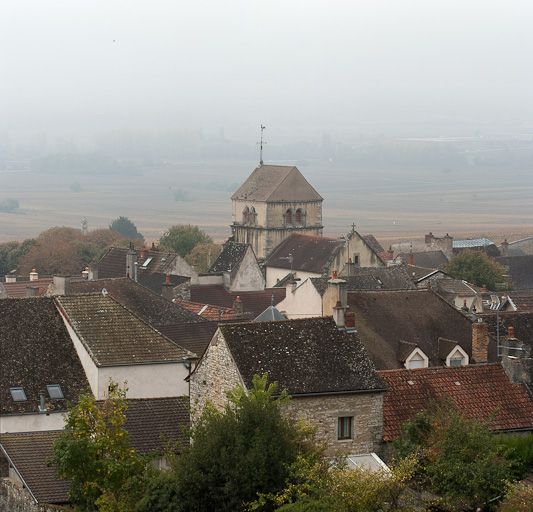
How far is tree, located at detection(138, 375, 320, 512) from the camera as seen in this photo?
3025 centimetres

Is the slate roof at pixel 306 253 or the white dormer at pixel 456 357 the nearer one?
the white dormer at pixel 456 357

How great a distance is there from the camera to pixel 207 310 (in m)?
64.8

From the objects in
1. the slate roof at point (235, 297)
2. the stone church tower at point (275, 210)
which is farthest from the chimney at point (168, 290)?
the stone church tower at point (275, 210)

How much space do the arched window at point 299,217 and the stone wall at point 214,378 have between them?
82.1 m

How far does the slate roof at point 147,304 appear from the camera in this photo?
176 ft

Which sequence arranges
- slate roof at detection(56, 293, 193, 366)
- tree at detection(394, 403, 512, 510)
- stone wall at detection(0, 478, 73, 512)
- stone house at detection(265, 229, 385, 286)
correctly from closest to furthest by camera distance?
tree at detection(394, 403, 512, 510), stone wall at detection(0, 478, 73, 512), slate roof at detection(56, 293, 193, 366), stone house at detection(265, 229, 385, 286)

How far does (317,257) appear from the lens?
95.4 m

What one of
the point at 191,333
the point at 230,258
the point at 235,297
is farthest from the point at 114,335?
the point at 230,258

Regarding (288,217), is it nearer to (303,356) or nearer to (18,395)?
(18,395)

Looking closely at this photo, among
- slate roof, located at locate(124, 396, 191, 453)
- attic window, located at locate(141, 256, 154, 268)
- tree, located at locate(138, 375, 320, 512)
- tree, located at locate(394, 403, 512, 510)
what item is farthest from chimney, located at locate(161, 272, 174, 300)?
tree, located at locate(138, 375, 320, 512)

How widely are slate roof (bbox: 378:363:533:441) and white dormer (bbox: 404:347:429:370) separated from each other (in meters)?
4.81

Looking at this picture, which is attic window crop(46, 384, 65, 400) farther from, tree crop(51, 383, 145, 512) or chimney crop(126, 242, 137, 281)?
chimney crop(126, 242, 137, 281)

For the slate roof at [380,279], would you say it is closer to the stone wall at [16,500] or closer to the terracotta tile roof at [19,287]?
the terracotta tile roof at [19,287]

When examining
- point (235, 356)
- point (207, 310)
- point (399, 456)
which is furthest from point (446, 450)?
point (207, 310)
